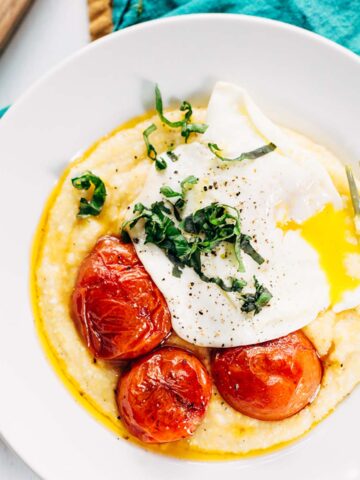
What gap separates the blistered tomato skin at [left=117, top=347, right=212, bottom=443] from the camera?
4.41m

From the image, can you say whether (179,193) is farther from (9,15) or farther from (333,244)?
(9,15)

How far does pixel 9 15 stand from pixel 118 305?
8.01ft

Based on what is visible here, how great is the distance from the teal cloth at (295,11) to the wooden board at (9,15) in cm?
73

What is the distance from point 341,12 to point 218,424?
329 centimetres

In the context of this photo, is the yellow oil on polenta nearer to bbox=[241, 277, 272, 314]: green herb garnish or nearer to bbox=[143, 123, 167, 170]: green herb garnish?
bbox=[241, 277, 272, 314]: green herb garnish

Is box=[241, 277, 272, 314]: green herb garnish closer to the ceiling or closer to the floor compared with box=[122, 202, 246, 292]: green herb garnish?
closer to the floor

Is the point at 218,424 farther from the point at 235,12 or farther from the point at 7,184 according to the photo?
the point at 235,12

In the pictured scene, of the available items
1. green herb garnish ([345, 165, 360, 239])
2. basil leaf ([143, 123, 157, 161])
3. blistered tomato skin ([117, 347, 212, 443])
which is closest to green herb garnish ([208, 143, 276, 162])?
basil leaf ([143, 123, 157, 161])

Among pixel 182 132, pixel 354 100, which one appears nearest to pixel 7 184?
pixel 182 132

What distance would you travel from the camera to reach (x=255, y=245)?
4617mm

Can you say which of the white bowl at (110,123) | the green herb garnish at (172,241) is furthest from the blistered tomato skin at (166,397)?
the green herb garnish at (172,241)

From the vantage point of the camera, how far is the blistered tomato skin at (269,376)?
14.6 feet

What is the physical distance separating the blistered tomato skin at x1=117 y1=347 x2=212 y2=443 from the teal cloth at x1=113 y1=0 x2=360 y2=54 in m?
2.70

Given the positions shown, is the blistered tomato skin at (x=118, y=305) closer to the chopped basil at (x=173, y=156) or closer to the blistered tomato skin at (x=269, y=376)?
the blistered tomato skin at (x=269, y=376)
